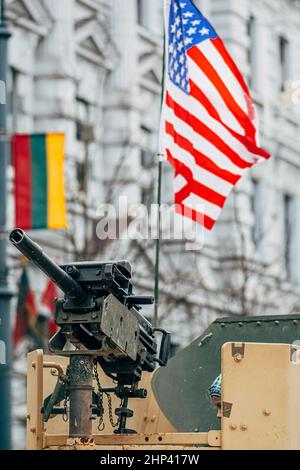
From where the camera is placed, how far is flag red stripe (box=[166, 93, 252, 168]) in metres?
13.0

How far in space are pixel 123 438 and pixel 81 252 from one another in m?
14.1

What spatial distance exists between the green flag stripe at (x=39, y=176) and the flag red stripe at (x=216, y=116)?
694 cm

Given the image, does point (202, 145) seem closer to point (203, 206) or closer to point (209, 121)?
point (209, 121)

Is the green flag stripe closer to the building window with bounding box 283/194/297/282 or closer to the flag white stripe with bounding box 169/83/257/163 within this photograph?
the flag white stripe with bounding box 169/83/257/163

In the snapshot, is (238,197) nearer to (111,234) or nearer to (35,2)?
(35,2)

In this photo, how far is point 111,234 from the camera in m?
23.2

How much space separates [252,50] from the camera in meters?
37.8

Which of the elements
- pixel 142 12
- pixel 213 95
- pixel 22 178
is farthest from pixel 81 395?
pixel 142 12

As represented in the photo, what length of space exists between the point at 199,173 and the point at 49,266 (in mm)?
4620

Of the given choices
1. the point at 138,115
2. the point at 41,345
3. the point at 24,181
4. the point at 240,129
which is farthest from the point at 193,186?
the point at 138,115

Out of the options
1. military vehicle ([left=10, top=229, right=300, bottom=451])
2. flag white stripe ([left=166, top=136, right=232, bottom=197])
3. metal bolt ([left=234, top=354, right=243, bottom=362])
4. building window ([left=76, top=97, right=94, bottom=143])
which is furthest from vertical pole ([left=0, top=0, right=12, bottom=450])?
building window ([left=76, top=97, right=94, bottom=143])

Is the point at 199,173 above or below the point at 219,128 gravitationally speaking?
below

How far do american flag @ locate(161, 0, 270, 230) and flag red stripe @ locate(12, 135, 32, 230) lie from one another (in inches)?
275

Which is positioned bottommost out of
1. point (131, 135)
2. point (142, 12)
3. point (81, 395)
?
point (81, 395)
